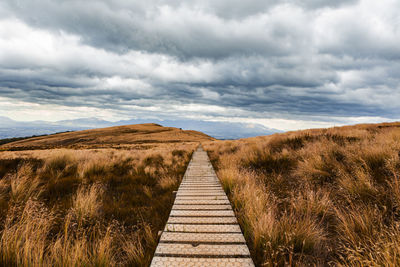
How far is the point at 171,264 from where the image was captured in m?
2.56

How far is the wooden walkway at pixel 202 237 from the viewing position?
264cm

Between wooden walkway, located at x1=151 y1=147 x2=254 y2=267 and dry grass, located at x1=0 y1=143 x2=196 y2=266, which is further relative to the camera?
wooden walkway, located at x1=151 y1=147 x2=254 y2=267

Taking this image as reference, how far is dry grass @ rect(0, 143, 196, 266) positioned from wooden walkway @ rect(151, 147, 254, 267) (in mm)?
290

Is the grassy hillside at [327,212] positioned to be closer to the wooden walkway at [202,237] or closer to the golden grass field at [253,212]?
the golden grass field at [253,212]

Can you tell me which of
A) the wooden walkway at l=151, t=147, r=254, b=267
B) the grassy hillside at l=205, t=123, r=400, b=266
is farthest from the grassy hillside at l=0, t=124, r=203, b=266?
the grassy hillside at l=205, t=123, r=400, b=266

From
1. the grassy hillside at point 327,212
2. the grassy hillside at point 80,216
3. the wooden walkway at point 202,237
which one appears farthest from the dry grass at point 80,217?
the grassy hillside at point 327,212

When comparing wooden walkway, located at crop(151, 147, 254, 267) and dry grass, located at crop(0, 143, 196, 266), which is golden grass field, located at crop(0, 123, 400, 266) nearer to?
dry grass, located at crop(0, 143, 196, 266)

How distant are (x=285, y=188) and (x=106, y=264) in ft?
15.8

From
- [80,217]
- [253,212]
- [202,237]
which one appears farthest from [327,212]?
[80,217]

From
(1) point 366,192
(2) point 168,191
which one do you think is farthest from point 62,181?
(1) point 366,192

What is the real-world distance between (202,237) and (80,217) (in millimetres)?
2758

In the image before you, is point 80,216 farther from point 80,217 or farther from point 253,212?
point 253,212

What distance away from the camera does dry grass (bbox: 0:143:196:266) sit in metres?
2.51

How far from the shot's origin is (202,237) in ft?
10.4
